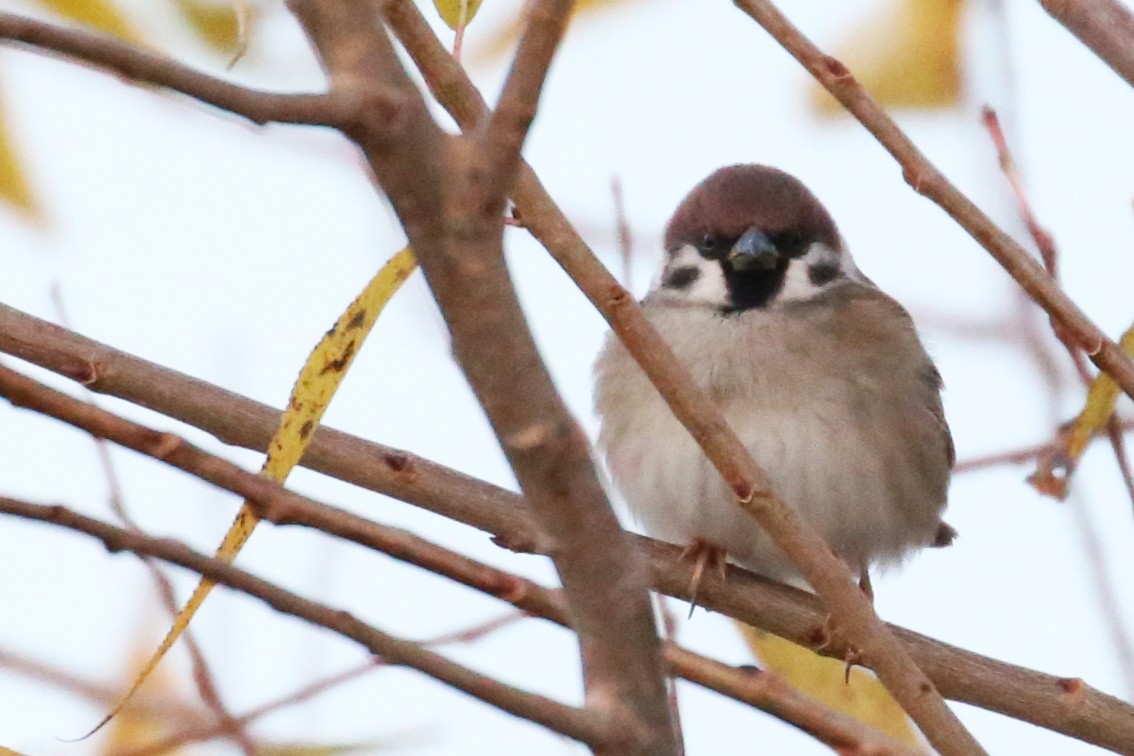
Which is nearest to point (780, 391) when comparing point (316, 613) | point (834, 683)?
point (834, 683)

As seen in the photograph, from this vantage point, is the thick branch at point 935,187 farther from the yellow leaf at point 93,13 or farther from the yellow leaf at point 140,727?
the yellow leaf at point 140,727

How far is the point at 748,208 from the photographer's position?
275 cm

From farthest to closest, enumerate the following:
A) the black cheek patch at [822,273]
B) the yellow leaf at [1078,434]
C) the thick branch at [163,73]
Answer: the black cheek patch at [822,273]
the yellow leaf at [1078,434]
the thick branch at [163,73]

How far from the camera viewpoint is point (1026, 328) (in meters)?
2.54

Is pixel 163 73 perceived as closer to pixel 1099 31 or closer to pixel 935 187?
pixel 935 187

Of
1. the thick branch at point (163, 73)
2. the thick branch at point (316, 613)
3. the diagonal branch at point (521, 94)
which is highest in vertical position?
the diagonal branch at point (521, 94)

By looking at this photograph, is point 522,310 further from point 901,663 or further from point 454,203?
point 901,663

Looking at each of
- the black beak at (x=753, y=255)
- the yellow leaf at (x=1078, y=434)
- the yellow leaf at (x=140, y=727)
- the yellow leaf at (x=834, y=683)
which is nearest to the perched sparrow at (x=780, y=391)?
the black beak at (x=753, y=255)

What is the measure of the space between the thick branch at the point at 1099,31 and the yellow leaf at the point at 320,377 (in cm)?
58

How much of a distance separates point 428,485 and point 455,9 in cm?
42

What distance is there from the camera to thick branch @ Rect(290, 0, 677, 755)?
2.92 feet

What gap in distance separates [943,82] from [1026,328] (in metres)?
0.42

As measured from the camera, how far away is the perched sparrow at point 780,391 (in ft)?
7.96

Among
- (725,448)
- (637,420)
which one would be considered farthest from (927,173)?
(637,420)
